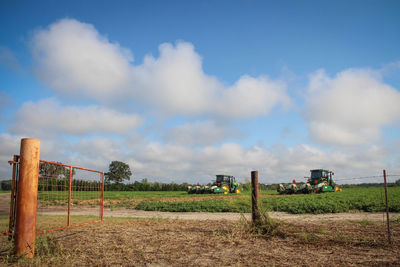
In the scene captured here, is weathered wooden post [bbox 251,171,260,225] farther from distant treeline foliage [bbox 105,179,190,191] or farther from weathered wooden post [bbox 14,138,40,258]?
distant treeline foliage [bbox 105,179,190,191]

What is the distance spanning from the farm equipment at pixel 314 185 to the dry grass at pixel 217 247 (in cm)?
2174

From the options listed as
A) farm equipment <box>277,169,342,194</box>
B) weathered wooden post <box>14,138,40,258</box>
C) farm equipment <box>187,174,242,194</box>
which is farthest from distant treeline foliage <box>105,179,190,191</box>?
weathered wooden post <box>14,138,40,258</box>

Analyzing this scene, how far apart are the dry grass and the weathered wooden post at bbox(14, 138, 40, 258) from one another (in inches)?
12.5

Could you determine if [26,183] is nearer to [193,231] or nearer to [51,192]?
[51,192]

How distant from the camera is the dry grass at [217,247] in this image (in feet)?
16.5

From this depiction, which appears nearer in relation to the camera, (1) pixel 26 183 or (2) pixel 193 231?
(1) pixel 26 183

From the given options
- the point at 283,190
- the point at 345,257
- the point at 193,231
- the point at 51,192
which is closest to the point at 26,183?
the point at 51,192

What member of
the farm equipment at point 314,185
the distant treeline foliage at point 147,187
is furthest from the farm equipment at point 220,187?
the distant treeline foliage at point 147,187

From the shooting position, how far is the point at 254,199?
7602mm

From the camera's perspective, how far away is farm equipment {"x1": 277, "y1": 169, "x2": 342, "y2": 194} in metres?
28.8

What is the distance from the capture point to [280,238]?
22.5 ft

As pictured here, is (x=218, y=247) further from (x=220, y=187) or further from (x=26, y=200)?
(x=220, y=187)

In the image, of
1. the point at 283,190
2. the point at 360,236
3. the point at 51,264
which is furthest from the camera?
the point at 283,190

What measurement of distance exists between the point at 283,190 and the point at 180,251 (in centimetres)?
2670
